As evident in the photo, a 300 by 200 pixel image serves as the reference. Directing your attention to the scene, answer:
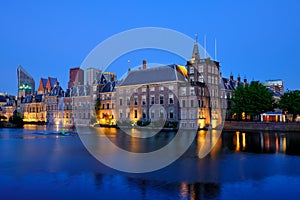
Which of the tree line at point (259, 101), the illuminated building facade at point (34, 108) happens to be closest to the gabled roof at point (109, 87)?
the illuminated building facade at point (34, 108)

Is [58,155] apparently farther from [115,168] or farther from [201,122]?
[201,122]

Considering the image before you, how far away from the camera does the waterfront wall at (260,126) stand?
66125 mm

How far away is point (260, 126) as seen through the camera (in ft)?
233

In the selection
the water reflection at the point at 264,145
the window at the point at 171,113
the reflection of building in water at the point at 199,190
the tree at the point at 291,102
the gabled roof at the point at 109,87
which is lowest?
the water reflection at the point at 264,145

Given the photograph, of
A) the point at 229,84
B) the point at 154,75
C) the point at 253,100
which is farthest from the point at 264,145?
the point at 229,84

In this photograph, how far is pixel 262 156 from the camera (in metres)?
27.0

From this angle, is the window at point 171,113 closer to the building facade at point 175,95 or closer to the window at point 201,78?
the building facade at point 175,95

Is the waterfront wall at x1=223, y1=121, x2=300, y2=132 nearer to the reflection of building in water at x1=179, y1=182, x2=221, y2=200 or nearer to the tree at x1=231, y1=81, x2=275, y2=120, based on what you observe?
the tree at x1=231, y1=81, x2=275, y2=120

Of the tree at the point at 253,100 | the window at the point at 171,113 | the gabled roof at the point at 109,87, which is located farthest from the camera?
the gabled roof at the point at 109,87

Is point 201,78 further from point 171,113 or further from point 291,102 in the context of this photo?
point 291,102

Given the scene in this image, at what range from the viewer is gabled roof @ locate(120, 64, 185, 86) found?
249 feet

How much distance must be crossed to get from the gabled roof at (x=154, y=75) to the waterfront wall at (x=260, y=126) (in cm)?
1633

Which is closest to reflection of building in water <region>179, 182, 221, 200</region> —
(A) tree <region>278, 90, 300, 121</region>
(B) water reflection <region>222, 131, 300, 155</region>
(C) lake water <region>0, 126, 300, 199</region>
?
(C) lake water <region>0, 126, 300, 199</region>

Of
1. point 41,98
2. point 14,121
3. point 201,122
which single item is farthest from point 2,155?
point 41,98
